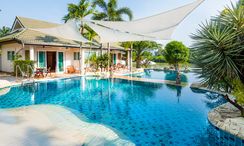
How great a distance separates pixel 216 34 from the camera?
585 cm

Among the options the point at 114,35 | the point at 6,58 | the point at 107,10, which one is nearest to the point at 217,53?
the point at 114,35

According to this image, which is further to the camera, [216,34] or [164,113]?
[164,113]

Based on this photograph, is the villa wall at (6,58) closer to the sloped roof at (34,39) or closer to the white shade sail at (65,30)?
the sloped roof at (34,39)

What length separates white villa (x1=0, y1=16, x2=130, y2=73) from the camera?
1686 cm

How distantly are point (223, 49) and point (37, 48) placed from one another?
53.8 ft

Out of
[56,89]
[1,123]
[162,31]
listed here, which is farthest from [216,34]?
[56,89]

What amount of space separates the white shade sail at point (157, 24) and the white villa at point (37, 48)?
938 cm

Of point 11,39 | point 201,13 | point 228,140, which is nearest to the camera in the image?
point 228,140

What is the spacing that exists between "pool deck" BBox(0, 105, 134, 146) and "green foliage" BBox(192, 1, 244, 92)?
3275 mm

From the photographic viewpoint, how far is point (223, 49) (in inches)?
225

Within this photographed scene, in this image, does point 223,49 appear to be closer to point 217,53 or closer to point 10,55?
point 217,53

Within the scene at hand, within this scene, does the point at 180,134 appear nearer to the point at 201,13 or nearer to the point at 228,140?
the point at 228,140

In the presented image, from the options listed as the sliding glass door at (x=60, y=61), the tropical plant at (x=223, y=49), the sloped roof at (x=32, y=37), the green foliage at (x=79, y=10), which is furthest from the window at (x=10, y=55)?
the tropical plant at (x=223, y=49)

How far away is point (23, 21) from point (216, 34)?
64.2ft
